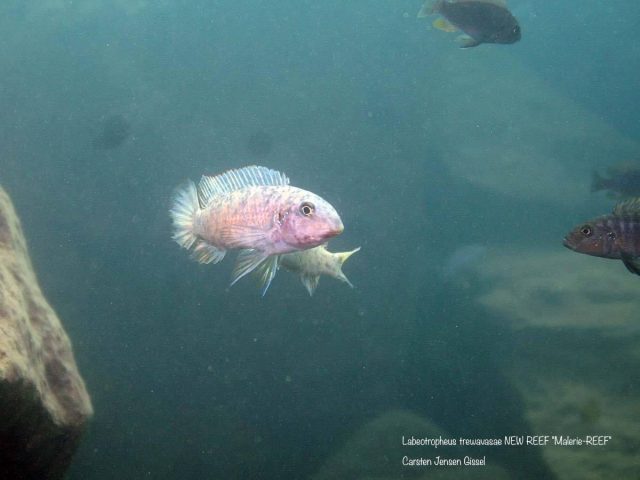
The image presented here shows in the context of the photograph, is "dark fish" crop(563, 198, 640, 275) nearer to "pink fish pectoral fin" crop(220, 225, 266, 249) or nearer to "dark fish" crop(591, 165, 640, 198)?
"pink fish pectoral fin" crop(220, 225, 266, 249)

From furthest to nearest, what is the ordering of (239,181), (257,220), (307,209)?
(239,181), (257,220), (307,209)

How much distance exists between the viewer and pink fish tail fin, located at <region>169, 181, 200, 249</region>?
3473 millimetres

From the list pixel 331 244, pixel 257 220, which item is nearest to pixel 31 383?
pixel 257 220

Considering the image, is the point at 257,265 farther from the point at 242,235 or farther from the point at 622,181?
the point at 622,181

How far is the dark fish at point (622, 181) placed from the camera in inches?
352

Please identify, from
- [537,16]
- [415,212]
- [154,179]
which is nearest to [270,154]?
[154,179]

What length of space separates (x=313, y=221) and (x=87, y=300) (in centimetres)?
1120

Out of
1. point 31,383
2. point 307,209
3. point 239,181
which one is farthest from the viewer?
point 239,181

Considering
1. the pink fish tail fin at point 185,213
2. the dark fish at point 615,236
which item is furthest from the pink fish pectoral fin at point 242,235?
the dark fish at point 615,236

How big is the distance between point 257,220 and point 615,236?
3027 mm

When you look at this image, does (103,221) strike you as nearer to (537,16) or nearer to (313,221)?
(313,221)

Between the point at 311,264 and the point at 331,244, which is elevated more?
the point at 311,264

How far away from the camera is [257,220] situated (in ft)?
8.88

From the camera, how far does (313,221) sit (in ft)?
8.37
